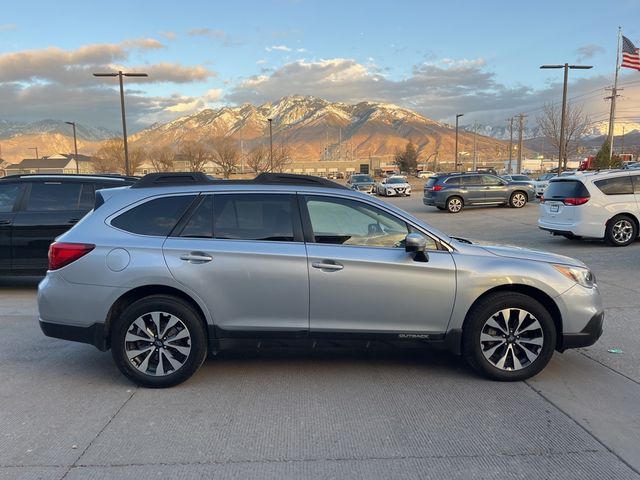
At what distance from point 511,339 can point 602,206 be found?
28.3ft

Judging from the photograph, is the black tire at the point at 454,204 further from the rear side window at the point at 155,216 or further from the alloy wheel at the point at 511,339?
the rear side window at the point at 155,216

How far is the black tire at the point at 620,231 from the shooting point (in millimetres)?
11484

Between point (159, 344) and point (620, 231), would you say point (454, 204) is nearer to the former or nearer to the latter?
point (620, 231)

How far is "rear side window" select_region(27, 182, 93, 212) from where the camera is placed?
7961 millimetres

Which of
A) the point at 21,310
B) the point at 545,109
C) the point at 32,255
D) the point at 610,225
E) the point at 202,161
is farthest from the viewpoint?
the point at 202,161

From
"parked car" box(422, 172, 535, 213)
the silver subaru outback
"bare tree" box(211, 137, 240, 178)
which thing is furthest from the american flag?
"bare tree" box(211, 137, 240, 178)

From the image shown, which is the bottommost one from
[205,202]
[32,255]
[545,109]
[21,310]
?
[21,310]

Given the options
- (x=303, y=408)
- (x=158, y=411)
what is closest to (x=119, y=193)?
(x=158, y=411)

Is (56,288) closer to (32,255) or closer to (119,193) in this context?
(119,193)

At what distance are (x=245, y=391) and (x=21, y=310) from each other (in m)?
4.41

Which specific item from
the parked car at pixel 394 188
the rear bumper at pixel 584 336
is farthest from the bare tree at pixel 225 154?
the rear bumper at pixel 584 336

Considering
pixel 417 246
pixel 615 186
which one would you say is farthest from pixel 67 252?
pixel 615 186

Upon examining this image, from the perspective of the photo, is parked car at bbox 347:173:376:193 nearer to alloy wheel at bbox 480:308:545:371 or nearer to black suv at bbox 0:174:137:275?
black suv at bbox 0:174:137:275

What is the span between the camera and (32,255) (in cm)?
779
